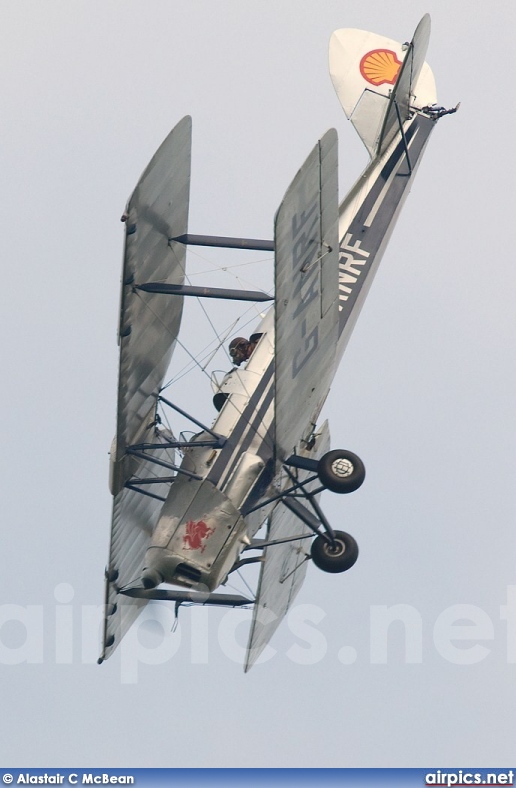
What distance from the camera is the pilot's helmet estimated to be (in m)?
29.8

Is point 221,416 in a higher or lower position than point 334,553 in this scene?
higher

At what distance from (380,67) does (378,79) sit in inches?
14.3

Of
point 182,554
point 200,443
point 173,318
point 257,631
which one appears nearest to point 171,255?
point 173,318

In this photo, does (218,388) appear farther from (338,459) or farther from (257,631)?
(257,631)

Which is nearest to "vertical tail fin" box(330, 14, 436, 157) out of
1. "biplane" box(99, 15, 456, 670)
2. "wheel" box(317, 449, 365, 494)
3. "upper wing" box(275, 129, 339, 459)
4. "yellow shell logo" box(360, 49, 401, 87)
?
"yellow shell logo" box(360, 49, 401, 87)

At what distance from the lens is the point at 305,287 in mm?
26953

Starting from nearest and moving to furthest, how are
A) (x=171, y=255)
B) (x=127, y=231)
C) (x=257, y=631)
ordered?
(x=127, y=231), (x=171, y=255), (x=257, y=631)

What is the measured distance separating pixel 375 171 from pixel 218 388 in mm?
6571

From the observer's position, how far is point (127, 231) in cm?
2656

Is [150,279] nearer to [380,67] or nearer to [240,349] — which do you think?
[240,349]

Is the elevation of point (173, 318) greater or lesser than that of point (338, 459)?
greater

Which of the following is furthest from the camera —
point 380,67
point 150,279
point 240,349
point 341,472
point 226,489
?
point 380,67

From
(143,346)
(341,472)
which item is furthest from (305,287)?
(341,472)

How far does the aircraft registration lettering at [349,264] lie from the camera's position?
32.0 meters
